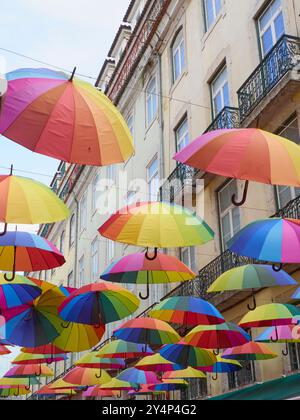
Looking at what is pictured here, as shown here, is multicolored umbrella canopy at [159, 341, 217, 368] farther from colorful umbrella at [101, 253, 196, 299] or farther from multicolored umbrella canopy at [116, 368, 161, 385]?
colorful umbrella at [101, 253, 196, 299]

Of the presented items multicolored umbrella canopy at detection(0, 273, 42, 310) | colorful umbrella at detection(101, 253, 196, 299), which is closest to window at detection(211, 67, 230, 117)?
colorful umbrella at detection(101, 253, 196, 299)

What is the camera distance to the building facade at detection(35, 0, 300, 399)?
12516 millimetres

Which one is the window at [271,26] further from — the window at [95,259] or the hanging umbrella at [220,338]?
the window at [95,259]

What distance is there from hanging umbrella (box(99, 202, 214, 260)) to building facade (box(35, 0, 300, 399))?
1.57m

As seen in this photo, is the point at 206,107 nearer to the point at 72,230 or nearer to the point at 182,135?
the point at 182,135

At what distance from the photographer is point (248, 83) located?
1378cm

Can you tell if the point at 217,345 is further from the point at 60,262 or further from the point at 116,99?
the point at 116,99

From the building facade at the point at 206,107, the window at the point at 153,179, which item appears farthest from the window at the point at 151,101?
the window at the point at 153,179

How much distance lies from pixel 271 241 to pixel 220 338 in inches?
126

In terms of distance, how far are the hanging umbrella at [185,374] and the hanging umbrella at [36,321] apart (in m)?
4.07

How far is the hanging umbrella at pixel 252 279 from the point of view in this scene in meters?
8.93

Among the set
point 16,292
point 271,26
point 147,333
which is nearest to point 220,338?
point 147,333

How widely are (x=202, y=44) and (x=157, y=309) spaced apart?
33.4 ft

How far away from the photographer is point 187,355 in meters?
11.1
